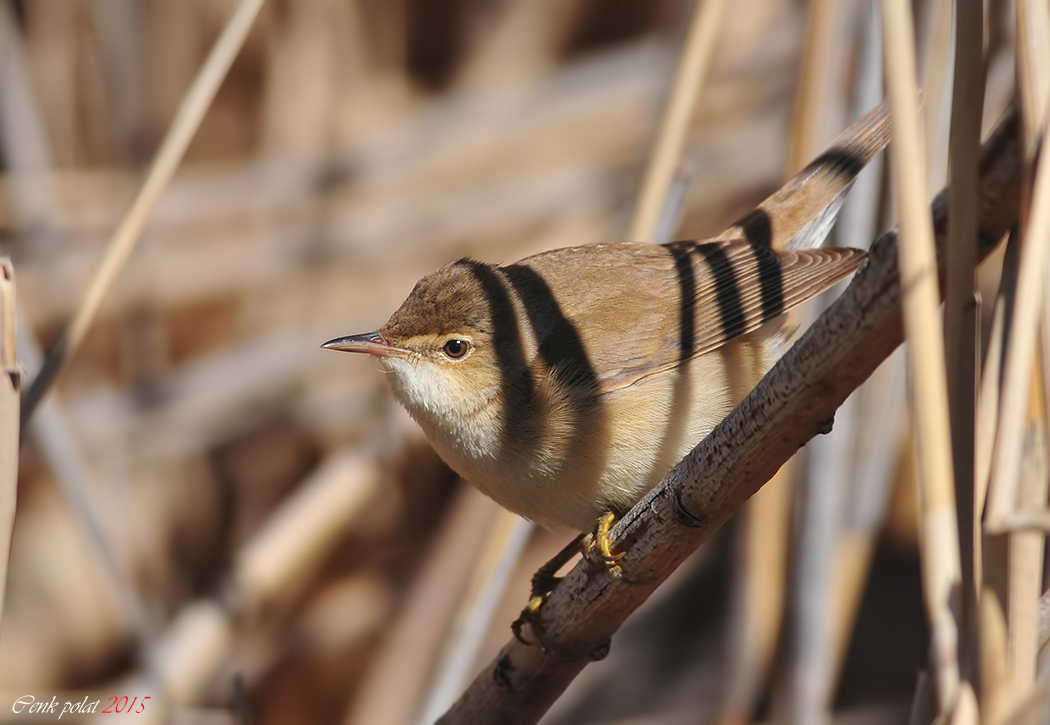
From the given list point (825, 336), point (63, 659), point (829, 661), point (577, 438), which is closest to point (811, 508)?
point (829, 661)

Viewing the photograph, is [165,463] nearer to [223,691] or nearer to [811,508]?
[223,691]

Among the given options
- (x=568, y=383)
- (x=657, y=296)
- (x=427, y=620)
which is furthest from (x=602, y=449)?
→ (x=427, y=620)

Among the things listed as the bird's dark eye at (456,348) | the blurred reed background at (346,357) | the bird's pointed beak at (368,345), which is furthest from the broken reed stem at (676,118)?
the bird's pointed beak at (368,345)

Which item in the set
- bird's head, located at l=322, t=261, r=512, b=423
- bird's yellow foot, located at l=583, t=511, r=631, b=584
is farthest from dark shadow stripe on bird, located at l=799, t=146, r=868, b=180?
bird's yellow foot, located at l=583, t=511, r=631, b=584

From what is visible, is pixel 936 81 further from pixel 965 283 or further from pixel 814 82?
pixel 965 283

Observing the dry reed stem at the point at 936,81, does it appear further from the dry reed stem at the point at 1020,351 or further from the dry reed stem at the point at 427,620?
the dry reed stem at the point at 427,620
